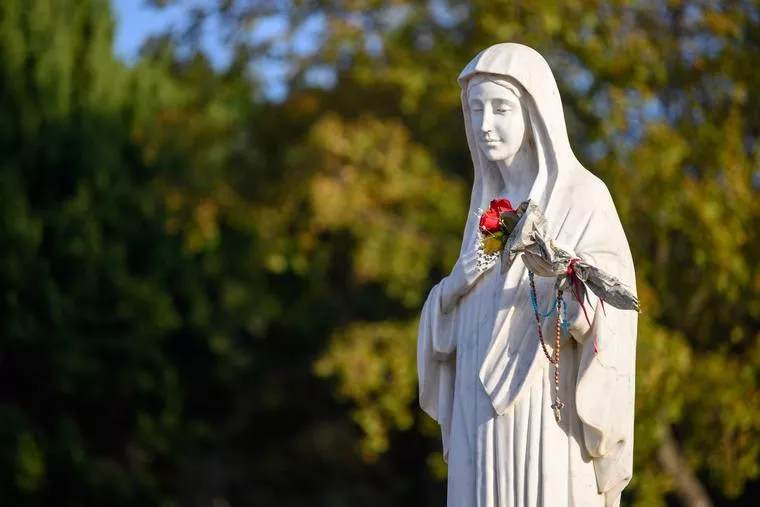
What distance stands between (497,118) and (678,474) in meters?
12.9

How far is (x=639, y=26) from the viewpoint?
21.8 meters

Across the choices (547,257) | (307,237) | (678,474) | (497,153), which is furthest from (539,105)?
(307,237)

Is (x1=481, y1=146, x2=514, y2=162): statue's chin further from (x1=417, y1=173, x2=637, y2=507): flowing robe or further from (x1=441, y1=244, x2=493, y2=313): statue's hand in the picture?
(x1=441, y1=244, x2=493, y2=313): statue's hand

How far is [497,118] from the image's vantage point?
8.21 meters

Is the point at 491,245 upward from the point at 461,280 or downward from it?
upward

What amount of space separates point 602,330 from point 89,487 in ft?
68.9

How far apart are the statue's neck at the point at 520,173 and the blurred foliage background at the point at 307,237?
10.7 metres

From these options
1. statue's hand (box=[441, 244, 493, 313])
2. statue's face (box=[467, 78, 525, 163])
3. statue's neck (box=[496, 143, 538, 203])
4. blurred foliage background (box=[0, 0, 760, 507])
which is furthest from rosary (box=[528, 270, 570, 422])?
blurred foliage background (box=[0, 0, 760, 507])

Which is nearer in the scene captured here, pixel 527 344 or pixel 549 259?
pixel 549 259

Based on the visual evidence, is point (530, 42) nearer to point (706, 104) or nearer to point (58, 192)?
point (706, 104)

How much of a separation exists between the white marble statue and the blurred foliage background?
1073 cm

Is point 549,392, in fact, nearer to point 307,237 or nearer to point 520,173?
point 520,173

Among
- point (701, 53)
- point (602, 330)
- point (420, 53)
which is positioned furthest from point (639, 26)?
point (602, 330)

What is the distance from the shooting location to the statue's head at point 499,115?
26.8 feet
